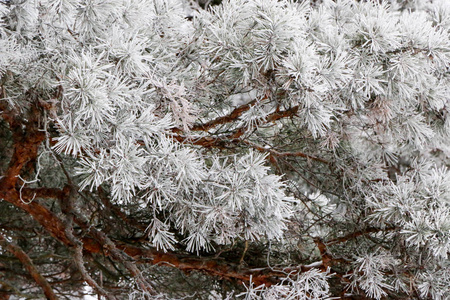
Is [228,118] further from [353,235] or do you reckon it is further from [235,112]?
[353,235]

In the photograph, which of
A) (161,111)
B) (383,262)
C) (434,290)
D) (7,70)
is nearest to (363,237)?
(383,262)

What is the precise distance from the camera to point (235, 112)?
1.45 meters

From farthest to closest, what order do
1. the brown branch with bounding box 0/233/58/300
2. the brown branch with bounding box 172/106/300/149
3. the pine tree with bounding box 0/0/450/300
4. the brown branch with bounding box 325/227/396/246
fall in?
the brown branch with bounding box 0/233/58/300
the brown branch with bounding box 325/227/396/246
the brown branch with bounding box 172/106/300/149
the pine tree with bounding box 0/0/450/300

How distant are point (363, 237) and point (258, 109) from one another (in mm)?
625

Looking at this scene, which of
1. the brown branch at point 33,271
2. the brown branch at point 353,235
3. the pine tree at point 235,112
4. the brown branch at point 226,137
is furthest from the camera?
the brown branch at point 33,271

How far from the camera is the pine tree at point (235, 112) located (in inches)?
47.7

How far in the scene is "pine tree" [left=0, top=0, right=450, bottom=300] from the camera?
1.21 metres

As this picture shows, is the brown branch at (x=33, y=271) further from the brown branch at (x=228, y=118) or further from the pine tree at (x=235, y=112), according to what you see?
the brown branch at (x=228, y=118)

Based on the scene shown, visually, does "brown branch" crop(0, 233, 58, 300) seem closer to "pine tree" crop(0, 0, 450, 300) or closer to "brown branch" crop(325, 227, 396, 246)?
"pine tree" crop(0, 0, 450, 300)

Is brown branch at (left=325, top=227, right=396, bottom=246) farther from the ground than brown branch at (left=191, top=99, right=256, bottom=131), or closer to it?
closer to it

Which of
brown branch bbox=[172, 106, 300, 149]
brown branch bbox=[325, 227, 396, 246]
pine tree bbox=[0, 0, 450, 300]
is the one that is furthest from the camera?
brown branch bbox=[325, 227, 396, 246]

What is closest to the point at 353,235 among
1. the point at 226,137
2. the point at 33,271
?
the point at 226,137

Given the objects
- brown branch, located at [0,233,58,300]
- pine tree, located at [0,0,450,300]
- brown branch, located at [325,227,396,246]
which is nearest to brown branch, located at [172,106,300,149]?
pine tree, located at [0,0,450,300]

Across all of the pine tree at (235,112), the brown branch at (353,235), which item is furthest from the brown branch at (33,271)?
the brown branch at (353,235)
